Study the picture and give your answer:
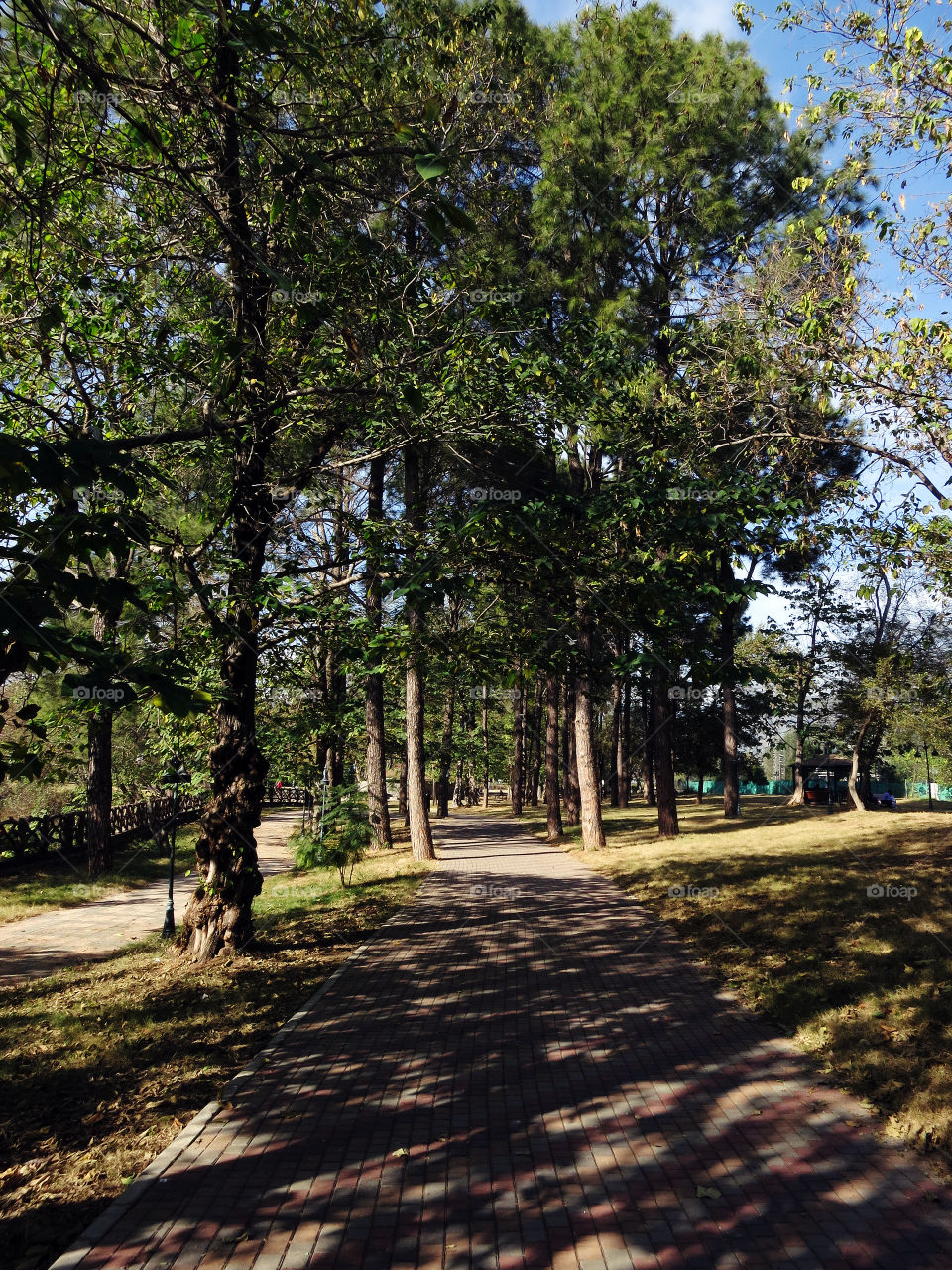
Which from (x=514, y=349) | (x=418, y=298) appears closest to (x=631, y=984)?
(x=514, y=349)

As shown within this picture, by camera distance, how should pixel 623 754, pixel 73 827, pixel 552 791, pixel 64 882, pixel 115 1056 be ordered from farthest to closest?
pixel 623 754, pixel 552 791, pixel 73 827, pixel 64 882, pixel 115 1056

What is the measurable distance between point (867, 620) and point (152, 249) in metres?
31.0

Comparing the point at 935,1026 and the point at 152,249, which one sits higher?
the point at 152,249

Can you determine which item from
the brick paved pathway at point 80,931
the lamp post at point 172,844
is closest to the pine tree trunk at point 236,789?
the brick paved pathway at point 80,931

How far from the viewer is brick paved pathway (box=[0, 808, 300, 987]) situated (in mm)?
11633

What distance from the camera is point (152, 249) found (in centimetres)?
945

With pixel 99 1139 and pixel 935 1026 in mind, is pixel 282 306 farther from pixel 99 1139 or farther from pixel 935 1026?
pixel 935 1026

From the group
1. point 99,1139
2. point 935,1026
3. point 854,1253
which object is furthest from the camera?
point 935,1026

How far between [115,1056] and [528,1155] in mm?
3728

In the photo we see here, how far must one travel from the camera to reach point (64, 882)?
61.8 ft

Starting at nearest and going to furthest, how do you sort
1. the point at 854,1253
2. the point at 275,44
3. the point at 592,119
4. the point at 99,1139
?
the point at 854,1253 < the point at 275,44 < the point at 99,1139 < the point at 592,119

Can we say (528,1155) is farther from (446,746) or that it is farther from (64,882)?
(446,746)

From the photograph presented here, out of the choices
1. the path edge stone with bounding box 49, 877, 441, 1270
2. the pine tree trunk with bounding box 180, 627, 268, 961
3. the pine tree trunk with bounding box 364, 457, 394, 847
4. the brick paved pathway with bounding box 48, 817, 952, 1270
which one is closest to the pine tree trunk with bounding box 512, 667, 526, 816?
the pine tree trunk with bounding box 364, 457, 394, 847

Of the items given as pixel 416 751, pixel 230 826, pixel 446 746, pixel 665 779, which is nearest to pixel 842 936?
pixel 230 826
